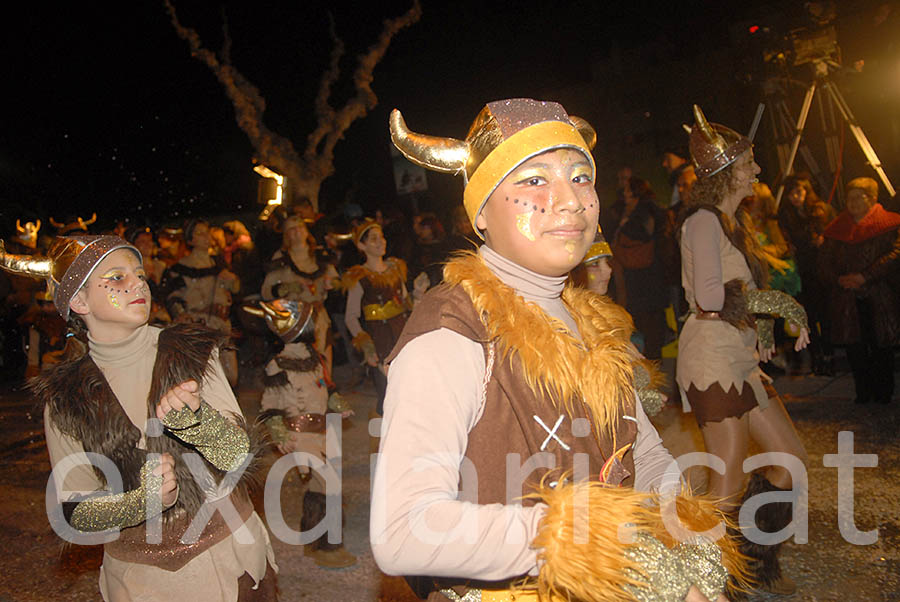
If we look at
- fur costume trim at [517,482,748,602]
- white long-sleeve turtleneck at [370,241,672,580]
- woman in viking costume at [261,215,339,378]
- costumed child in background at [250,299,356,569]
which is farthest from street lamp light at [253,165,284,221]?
fur costume trim at [517,482,748,602]

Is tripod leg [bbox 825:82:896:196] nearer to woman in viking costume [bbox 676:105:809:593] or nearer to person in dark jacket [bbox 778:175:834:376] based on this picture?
person in dark jacket [bbox 778:175:834:376]

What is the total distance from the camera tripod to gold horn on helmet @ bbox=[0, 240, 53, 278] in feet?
25.0

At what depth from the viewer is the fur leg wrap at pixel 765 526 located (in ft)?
11.9

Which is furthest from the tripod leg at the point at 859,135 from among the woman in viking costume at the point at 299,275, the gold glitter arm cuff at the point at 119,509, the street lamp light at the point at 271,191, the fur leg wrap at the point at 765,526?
the gold glitter arm cuff at the point at 119,509

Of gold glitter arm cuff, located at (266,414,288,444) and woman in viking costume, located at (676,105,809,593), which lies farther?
gold glitter arm cuff, located at (266,414,288,444)

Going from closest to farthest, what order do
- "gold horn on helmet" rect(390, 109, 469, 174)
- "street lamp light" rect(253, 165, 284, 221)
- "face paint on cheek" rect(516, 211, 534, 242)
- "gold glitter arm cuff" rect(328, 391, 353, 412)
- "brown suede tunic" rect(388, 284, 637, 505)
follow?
1. "brown suede tunic" rect(388, 284, 637, 505)
2. "face paint on cheek" rect(516, 211, 534, 242)
3. "gold horn on helmet" rect(390, 109, 469, 174)
4. "gold glitter arm cuff" rect(328, 391, 353, 412)
5. "street lamp light" rect(253, 165, 284, 221)

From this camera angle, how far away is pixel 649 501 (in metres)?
1.74

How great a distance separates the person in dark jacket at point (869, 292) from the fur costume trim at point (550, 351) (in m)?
6.03

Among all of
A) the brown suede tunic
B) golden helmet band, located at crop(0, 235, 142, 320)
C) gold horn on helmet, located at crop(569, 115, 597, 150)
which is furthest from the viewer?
golden helmet band, located at crop(0, 235, 142, 320)

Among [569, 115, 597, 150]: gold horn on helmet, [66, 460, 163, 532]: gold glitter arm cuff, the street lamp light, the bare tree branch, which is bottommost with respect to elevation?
[66, 460, 163, 532]: gold glitter arm cuff

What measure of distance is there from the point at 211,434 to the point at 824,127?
9.43 meters

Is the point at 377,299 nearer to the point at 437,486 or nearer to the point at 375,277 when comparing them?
the point at 375,277

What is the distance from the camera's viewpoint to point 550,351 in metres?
1.73

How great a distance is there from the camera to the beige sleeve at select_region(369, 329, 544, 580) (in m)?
1.39
